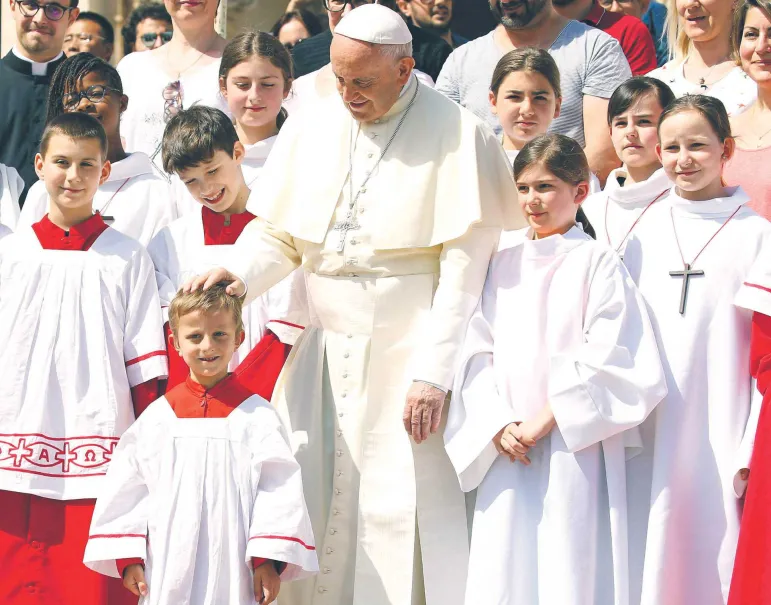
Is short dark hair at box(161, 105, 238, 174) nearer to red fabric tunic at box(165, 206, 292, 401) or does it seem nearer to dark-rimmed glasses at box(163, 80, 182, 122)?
red fabric tunic at box(165, 206, 292, 401)

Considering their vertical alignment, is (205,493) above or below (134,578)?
above


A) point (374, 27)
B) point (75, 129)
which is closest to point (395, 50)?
point (374, 27)

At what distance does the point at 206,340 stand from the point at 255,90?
78.3 inches

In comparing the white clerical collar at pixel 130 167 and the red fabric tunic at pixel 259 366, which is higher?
the white clerical collar at pixel 130 167

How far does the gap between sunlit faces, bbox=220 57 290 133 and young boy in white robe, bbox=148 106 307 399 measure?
23.9 inches

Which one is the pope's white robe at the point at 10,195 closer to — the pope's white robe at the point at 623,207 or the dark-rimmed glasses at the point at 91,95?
the dark-rimmed glasses at the point at 91,95

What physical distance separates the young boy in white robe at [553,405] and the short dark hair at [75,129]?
1.77m

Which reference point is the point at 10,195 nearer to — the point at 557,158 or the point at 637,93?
the point at 557,158

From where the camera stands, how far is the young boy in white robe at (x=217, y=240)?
244 inches

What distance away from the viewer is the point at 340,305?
5.94m

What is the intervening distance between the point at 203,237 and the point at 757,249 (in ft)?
7.56

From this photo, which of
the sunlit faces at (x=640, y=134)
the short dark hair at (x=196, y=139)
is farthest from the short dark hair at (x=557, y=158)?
the short dark hair at (x=196, y=139)

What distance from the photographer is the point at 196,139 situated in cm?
636

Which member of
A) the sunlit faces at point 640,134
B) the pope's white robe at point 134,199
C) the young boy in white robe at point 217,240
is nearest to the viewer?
the young boy in white robe at point 217,240
